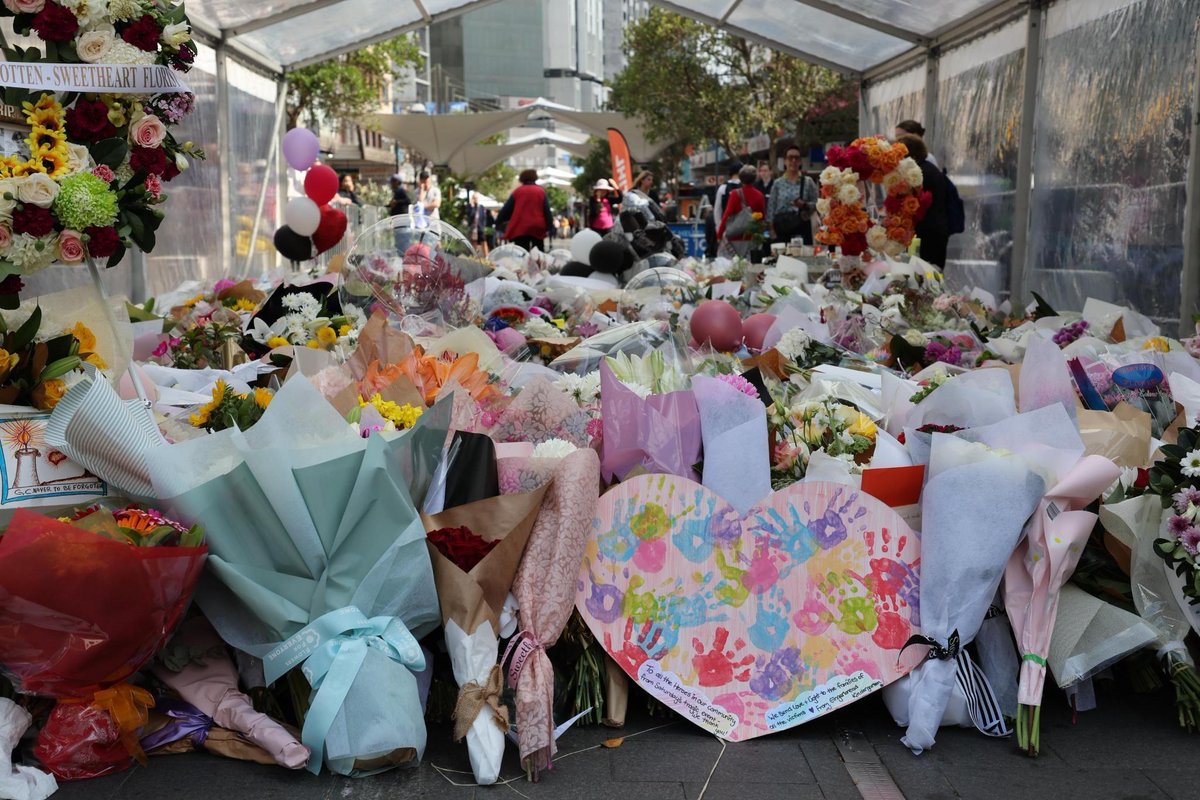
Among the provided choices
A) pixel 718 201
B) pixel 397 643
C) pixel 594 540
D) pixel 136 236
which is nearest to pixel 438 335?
pixel 136 236

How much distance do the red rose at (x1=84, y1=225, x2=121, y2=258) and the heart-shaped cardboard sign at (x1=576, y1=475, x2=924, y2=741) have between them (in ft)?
5.27

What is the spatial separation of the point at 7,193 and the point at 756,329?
328cm

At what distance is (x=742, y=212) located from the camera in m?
11.6

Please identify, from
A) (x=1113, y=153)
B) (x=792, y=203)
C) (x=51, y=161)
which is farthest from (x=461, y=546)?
(x=792, y=203)

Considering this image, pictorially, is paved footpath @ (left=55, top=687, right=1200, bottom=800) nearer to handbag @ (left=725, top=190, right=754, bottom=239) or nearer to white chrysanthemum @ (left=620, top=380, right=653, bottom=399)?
white chrysanthemum @ (left=620, top=380, right=653, bottom=399)

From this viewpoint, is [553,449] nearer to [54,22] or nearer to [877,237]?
[54,22]

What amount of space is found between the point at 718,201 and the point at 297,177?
601 cm

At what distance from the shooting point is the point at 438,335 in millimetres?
4668

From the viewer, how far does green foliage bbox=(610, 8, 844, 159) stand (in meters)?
23.3

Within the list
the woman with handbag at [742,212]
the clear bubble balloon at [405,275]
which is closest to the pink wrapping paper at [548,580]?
the clear bubble balloon at [405,275]

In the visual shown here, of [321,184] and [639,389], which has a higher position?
[321,184]

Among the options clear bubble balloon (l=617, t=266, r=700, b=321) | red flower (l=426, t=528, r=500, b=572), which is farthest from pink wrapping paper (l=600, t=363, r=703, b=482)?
clear bubble balloon (l=617, t=266, r=700, b=321)

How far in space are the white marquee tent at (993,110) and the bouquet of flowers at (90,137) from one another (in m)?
5.23

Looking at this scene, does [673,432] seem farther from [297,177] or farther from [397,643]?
[297,177]
